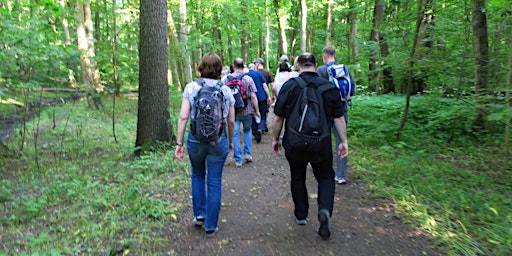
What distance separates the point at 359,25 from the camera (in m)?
20.7

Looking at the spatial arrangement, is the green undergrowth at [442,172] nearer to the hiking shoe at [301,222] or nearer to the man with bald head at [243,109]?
the hiking shoe at [301,222]

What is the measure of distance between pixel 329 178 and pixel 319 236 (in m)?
0.63

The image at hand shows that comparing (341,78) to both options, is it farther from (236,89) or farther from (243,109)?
(243,109)

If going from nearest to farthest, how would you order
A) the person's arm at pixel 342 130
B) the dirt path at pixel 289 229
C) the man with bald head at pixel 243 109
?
the dirt path at pixel 289 229, the person's arm at pixel 342 130, the man with bald head at pixel 243 109

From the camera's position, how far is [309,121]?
10.8 feet

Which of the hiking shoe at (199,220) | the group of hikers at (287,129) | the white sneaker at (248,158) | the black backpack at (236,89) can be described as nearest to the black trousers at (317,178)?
the group of hikers at (287,129)

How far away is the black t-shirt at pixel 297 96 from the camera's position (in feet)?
11.2

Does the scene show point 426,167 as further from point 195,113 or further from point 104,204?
point 104,204

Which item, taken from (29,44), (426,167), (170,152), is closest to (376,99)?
(426,167)

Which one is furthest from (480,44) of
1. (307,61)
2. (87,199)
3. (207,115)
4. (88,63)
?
(88,63)

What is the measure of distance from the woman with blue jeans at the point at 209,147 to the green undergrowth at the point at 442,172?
225 cm

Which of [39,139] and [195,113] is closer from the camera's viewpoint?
[195,113]

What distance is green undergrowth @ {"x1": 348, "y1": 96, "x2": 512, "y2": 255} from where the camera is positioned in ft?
11.8

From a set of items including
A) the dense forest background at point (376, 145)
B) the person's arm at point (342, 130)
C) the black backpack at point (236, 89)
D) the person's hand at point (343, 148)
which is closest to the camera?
the person's arm at point (342, 130)
